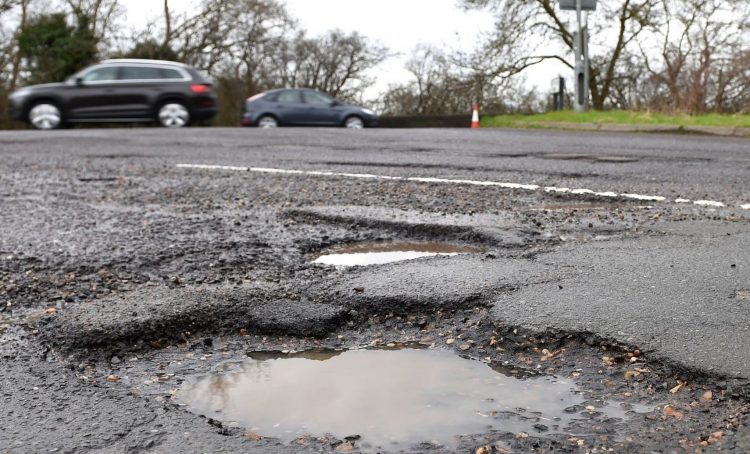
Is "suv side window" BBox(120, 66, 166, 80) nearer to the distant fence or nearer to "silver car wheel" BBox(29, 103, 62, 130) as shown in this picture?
"silver car wheel" BBox(29, 103, 62, 130)

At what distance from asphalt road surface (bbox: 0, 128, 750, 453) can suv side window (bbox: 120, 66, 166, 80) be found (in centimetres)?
1200

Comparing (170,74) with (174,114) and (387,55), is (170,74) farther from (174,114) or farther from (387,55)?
(387,55)

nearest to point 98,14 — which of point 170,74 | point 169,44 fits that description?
point 169,44

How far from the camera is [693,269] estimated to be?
3336 millimetres

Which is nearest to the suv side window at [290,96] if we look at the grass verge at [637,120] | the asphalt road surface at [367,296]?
the grass verge at [637,120]

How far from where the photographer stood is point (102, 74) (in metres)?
17.9

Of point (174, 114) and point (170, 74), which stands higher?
point (170, 74)

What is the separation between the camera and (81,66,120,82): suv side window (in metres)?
17.8

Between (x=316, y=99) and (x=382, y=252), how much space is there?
17846mm

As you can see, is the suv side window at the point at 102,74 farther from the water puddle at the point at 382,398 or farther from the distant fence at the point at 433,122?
the water puddle at the point at 382,398

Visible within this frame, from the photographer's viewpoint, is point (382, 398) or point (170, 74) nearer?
point (382, 398)

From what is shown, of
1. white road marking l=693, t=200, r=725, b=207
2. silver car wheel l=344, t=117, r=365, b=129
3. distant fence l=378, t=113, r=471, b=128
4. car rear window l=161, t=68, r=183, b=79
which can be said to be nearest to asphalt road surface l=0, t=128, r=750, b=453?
white road marking l=693, t=200, r=725, b=207

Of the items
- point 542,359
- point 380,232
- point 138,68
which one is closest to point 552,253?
point 380,232

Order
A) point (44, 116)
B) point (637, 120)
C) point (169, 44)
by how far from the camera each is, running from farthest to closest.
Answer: point (169, 44)
point (44, 116)
point (637, 120)
